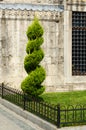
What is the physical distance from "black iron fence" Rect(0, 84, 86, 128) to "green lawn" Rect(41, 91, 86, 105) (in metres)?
2.26

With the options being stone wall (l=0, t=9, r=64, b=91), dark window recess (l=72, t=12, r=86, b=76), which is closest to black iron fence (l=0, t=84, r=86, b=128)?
stone wall (l=0, t=9, r=64, b=91)

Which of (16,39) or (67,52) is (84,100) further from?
(16,39)

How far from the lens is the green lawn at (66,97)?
19.0 metres

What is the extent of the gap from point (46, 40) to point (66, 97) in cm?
403

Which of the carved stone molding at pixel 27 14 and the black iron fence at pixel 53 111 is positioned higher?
the carved stone molding at pixel 27 14

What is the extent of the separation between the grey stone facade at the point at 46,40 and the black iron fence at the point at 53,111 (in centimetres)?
394

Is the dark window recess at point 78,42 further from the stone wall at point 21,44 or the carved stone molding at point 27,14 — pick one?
the carved stone molding at point 27,14

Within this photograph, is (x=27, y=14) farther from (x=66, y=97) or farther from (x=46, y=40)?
→ (x=66, y=97)

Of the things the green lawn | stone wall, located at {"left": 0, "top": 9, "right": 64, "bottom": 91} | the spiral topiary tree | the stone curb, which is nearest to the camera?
the stone curb

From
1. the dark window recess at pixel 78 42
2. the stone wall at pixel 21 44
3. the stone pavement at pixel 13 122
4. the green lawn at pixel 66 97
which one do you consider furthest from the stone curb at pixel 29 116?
the dark window recess at pixel 78 42

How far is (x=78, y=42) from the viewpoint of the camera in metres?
23.0

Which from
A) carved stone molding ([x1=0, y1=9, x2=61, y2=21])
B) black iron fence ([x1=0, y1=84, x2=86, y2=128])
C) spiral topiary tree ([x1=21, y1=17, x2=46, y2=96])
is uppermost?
carved stone molding ([x1=0, y1=9, x2=61, y2=21])

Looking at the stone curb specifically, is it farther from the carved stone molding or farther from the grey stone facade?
the carved stone molding

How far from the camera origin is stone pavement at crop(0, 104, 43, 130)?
48.4 feet
